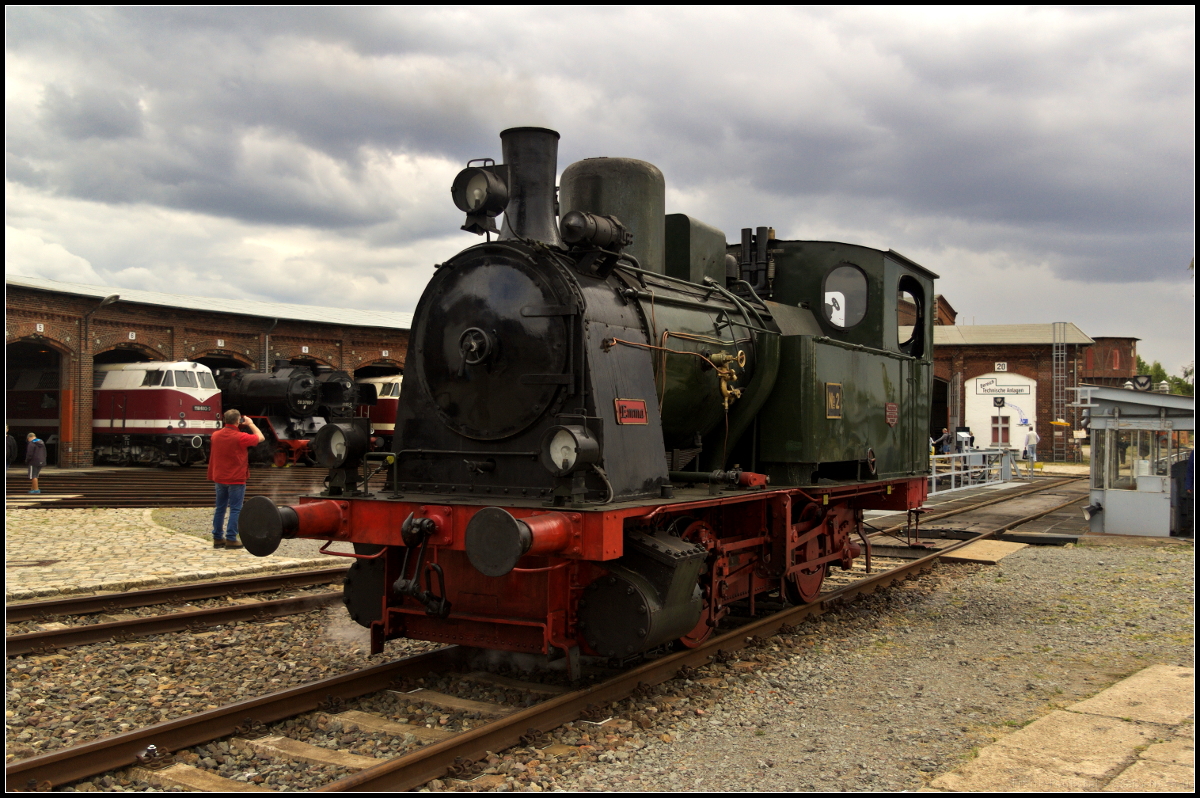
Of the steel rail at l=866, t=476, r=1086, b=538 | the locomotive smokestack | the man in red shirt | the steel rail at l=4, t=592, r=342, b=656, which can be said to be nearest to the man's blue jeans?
the man in red shirt

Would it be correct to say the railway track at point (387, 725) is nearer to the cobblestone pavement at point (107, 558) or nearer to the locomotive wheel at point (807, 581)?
the locomotive wheel at point (807, 581)

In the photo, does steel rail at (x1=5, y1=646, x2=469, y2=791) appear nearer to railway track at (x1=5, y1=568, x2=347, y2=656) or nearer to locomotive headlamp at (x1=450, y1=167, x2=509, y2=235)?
railway track at (x1=5, y1=568, x2=347, y2=656)

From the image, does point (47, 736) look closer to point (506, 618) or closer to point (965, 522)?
point (506, 618)

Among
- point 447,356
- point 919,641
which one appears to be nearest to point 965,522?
point 919,641

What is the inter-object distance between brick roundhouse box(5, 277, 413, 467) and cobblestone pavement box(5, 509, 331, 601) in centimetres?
1077

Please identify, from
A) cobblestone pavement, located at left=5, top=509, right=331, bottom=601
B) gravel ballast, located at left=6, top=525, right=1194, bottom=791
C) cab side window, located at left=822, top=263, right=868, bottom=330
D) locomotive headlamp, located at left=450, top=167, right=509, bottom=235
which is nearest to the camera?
gravel ballast, located at left=6, top=525, right=1194, bottom=791

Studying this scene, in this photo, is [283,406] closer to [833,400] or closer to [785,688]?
[833,400]

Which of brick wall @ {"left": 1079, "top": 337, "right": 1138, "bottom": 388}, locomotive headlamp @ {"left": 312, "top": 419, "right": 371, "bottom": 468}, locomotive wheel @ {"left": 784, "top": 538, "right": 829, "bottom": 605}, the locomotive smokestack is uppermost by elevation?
brick wall @ {"left": 1079, "top": 337, "right": 1138, "bottom": 388}

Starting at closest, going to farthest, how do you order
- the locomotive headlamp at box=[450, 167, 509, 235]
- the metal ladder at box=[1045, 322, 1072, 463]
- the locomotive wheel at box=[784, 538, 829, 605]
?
the locomotive headlamp at box=[450, 167, 509, 235] → the locomotive wheel at box=[784, 538, 829, 605] → the metal ladder at box=[1045, 322, 1072, 463]

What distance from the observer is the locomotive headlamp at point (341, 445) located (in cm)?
580

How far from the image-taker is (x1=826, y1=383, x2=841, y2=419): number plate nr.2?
7336 millimetres

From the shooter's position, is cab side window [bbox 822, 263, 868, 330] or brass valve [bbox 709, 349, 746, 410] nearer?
brass valve [bbox 709, 349, 746, 410]

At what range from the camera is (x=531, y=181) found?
240 inches

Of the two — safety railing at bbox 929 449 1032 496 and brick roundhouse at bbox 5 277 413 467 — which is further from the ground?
brick roundhouse at bbox 5 277 413 467
